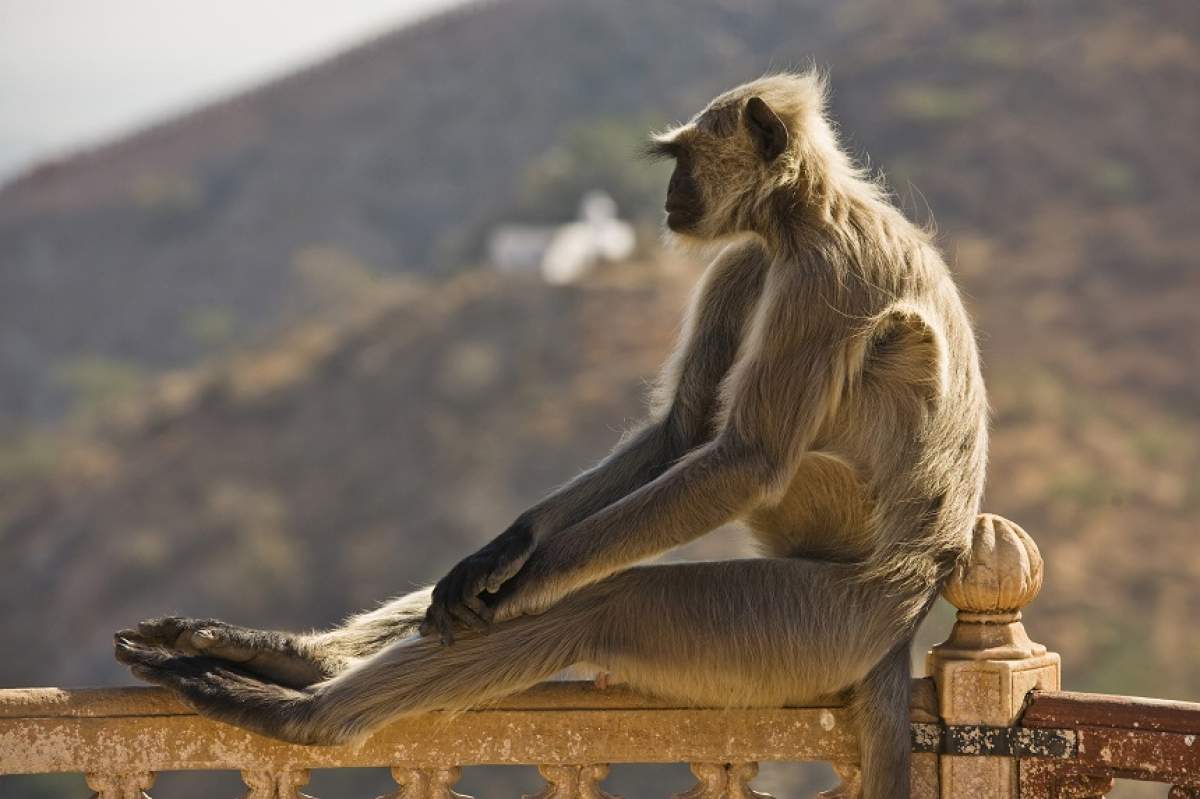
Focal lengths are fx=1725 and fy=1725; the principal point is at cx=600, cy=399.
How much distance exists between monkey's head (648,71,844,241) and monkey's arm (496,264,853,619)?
16.8 inches

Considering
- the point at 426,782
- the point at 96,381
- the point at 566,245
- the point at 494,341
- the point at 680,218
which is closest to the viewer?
the point at 426,782

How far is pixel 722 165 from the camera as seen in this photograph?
14.5ft

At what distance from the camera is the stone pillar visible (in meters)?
3.91

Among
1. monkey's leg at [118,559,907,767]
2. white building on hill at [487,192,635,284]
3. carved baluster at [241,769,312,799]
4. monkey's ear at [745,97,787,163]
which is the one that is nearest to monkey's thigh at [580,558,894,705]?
monkey's leg at [118,559,907,767]

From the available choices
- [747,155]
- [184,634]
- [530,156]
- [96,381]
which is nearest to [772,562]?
[747,155]

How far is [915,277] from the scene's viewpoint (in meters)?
4.14

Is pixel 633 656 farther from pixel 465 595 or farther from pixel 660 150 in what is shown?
pixel 660 150

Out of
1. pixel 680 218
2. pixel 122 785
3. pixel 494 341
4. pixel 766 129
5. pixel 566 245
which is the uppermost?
pixel 566 245

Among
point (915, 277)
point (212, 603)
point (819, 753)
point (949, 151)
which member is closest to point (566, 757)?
point (819, 753)

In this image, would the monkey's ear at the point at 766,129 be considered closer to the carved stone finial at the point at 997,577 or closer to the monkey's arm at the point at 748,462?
the monkey's arm at the point at 748,462

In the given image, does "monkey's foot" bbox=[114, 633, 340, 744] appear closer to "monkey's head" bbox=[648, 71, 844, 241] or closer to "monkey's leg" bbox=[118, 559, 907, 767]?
"monkey's leg" bbox=[118, 559, 907, 767]

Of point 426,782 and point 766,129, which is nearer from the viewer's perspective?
point 426,782

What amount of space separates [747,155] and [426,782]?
1734 mm

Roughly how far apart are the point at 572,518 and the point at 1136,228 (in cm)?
3803
